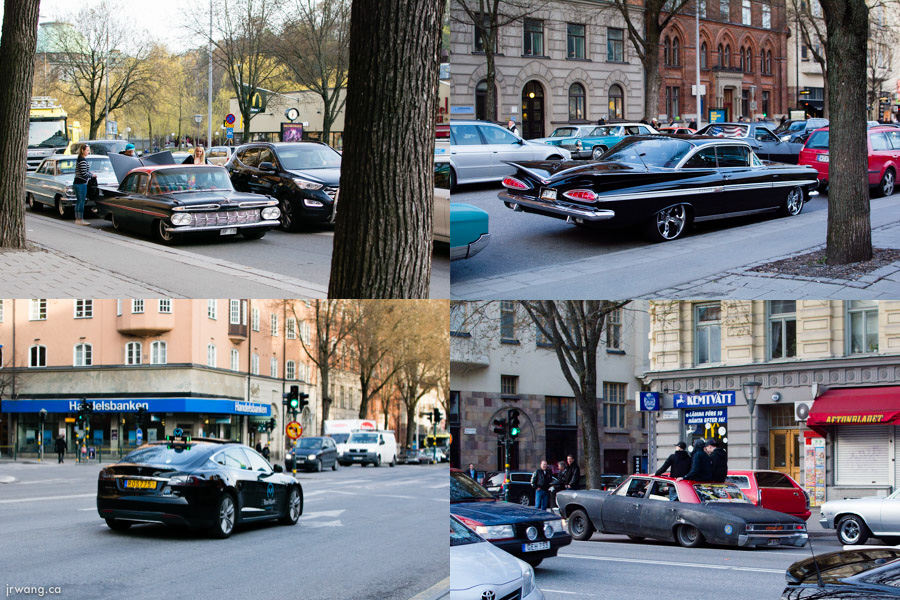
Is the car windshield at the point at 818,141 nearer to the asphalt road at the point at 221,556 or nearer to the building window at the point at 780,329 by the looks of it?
the building window at the point at 780,329

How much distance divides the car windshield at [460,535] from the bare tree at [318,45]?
35165 millimetres

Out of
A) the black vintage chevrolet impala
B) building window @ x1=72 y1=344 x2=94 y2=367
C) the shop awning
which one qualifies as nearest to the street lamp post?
the shop awning

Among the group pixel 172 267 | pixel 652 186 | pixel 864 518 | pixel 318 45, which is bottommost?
pixel 864 518

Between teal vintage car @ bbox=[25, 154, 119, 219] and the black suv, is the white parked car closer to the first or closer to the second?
the black suv

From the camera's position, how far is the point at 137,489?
9.04 meters

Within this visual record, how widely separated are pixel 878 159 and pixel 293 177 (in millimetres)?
12219

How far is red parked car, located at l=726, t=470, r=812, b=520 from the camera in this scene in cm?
1559

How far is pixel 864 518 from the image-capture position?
43.7ft

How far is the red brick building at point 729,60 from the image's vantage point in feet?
Answer: 193

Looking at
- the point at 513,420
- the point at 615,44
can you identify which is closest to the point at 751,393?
the point at 513,420

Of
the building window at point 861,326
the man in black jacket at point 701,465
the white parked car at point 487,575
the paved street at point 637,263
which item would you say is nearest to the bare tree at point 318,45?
the building window at point 861,326

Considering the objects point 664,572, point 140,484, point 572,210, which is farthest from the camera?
point 572,210

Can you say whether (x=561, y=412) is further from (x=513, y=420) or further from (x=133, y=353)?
(x=133, y=353)

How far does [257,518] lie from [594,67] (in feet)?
81.1
